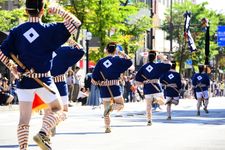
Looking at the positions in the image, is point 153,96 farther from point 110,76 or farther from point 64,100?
point 64,100

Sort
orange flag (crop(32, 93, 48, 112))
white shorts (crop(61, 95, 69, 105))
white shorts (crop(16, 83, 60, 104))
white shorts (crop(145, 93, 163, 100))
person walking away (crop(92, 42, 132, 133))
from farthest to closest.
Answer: white shorts (crop(145, 93, 163, 100)), person walking away (crop(92, 42, 132, 133)), white shorts (crop(61, 95, 69, 105)), orange flag (crop(32, 93, 48, 112)), white shorts (crop(16, 83, 60, 104))

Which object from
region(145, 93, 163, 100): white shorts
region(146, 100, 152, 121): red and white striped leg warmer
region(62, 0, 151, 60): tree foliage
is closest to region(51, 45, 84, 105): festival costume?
region(146, 100, 152, 121): red and white striped leg warmer

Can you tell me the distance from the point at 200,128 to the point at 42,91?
9014mm

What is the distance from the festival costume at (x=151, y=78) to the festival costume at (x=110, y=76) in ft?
9.65

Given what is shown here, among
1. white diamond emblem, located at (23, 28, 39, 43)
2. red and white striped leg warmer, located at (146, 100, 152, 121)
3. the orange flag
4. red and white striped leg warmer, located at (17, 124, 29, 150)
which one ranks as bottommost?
red and white striped leg warmer, located at (146, 100, 152, 121)

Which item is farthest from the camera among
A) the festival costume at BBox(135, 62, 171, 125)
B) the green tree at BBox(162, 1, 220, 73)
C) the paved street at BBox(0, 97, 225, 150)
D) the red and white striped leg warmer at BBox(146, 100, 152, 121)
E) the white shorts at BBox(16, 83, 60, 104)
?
the green tree at BBox(162, 1, 220, 73)

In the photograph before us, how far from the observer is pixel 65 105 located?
12711 mm

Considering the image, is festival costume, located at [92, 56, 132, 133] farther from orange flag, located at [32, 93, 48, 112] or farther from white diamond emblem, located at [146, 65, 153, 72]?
orange flag, located at [32, 93, 48, 112]

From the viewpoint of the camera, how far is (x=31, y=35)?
28.7 ft

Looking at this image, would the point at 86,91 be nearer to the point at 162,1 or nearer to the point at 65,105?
the point at 65,105

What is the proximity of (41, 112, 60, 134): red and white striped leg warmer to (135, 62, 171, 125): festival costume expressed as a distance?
10.1 m

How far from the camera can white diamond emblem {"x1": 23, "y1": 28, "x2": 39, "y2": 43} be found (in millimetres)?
8734

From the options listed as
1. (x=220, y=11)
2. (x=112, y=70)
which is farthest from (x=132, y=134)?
(x=220, y=11)

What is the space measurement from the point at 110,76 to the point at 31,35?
7.23 m
